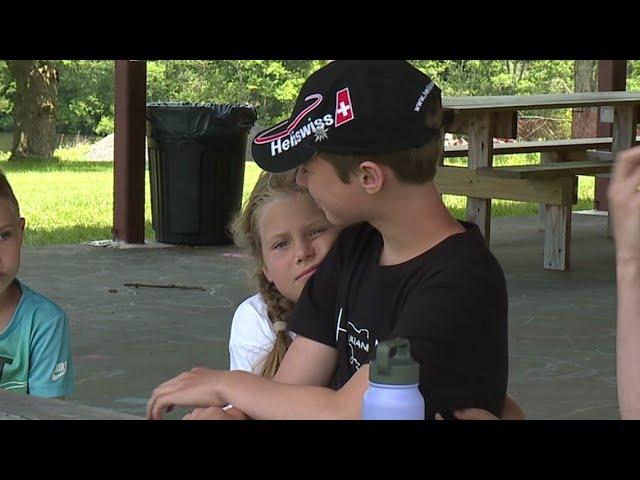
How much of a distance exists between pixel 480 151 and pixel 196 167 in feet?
7.96

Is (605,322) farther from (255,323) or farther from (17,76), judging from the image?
(17,76)

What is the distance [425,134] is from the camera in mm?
2293

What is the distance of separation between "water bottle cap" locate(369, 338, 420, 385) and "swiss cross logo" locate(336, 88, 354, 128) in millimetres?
604

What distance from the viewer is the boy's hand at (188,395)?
2.37 meters

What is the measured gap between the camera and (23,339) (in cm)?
341

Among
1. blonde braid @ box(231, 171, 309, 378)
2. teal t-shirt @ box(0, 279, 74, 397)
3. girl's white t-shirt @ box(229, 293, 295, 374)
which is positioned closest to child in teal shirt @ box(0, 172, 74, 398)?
teal t-shirt @ box(0, 279, 74, 397)

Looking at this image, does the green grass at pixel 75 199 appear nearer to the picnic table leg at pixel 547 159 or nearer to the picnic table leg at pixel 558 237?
the picnic table leg at pixel 547 159

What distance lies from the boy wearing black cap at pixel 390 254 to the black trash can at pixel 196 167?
8.09 m

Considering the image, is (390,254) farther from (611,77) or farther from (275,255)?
(611,77)

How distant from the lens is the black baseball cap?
2.25 m

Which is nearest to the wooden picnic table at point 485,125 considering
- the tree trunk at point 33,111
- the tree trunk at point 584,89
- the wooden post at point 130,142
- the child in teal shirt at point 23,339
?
the wooden post at point 130,142

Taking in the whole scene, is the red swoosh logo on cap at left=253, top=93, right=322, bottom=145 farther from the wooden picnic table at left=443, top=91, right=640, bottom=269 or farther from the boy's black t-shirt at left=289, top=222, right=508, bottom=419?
the wooden picnic table at left=443, top=91, right=640, bottom=269
